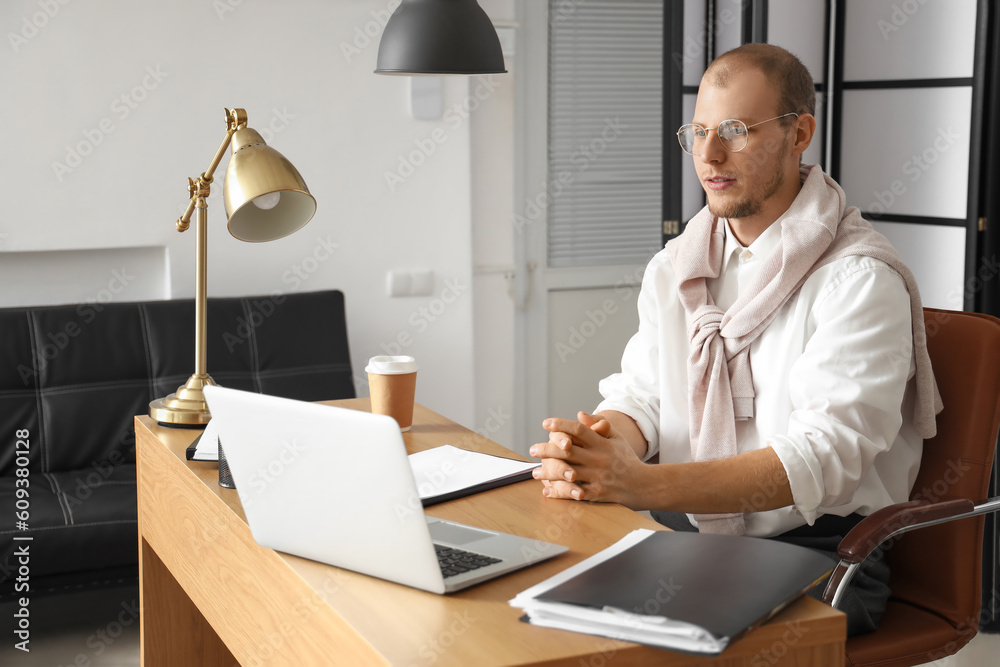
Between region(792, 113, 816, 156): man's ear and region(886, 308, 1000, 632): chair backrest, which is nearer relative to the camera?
region(886, 308, 1000, 632): chair backrest

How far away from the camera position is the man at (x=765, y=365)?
→ 1557 millimetres

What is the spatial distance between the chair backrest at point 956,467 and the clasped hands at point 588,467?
0.61 meters

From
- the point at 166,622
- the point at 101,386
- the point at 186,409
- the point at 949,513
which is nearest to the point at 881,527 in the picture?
the point at 949,513

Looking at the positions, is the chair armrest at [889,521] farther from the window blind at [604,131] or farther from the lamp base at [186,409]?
the window blind at [604,131]

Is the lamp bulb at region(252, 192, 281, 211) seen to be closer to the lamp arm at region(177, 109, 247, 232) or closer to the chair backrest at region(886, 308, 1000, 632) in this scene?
the lamp arm at region(177, 109, 247, 232)

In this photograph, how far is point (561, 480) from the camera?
1.47 metres

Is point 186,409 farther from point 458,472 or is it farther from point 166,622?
point 458,472

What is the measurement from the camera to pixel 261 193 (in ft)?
5.49

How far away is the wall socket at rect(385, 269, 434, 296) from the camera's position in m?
3.66

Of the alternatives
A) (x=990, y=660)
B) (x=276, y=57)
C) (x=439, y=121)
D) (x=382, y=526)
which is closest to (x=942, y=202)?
(x=990, y=660)

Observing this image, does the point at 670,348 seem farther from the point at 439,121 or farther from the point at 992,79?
the point at 439,121

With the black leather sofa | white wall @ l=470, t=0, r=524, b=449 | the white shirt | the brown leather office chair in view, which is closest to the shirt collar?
the white shirt

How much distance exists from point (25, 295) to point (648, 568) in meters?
2.75

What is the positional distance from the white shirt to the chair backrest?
0.18ft
